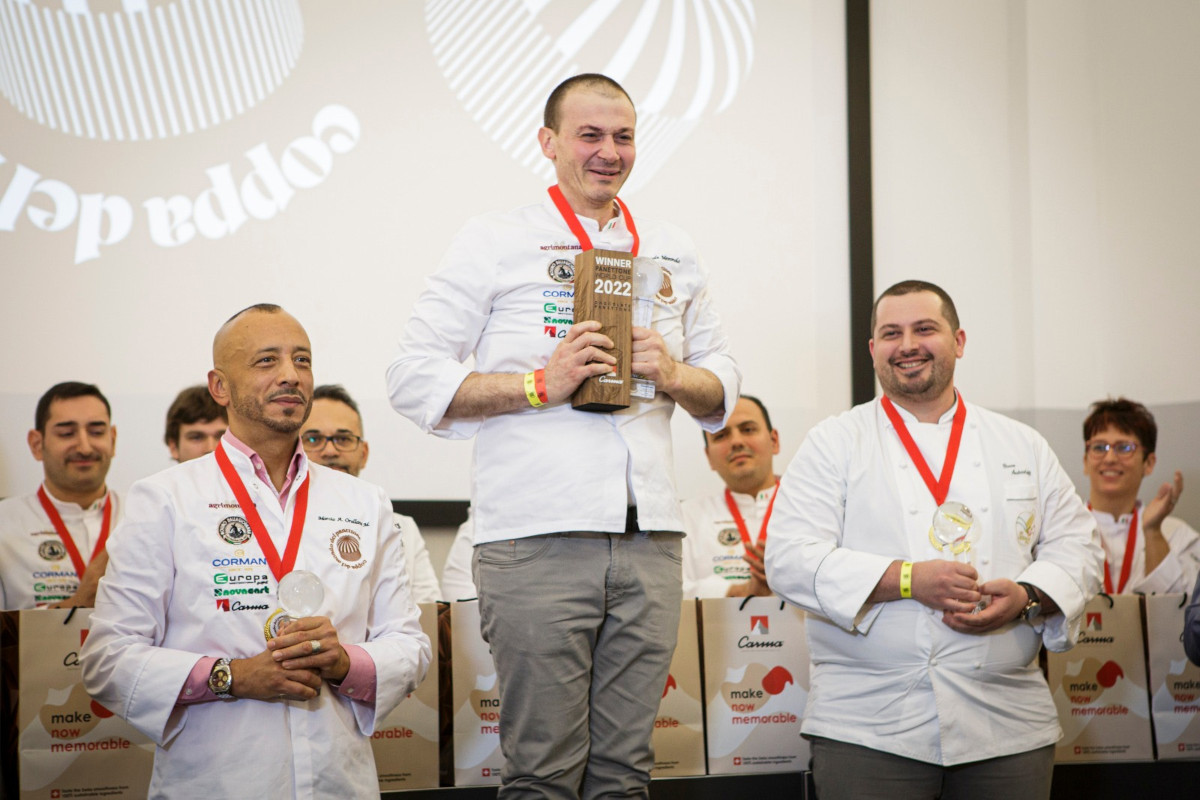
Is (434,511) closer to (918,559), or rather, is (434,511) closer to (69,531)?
(69,531)

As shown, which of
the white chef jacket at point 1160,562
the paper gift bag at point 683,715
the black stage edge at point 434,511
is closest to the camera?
the paper gift bag at point 683,715

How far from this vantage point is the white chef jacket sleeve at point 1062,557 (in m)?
2.79

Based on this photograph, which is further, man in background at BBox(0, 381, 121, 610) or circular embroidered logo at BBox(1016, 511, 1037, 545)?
man in background at BBox(0, 381, 121, 610)

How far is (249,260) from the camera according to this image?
4.64m

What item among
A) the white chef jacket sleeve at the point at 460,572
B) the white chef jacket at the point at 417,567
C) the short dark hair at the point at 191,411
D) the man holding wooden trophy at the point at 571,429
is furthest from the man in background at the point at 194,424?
the man holding wooden trophy at the point at 571,429

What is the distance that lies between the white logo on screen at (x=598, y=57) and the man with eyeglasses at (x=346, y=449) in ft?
4.84

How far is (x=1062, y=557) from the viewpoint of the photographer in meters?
2.89

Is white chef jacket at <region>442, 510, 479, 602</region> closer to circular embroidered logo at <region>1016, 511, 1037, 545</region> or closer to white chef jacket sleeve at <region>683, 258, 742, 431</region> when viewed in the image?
white chef jacket sleeve at <region>683, 258, 742, 431</region>

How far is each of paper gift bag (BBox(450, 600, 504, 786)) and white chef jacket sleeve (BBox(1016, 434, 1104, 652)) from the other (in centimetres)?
149

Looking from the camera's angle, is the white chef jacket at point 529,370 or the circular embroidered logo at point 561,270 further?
the circular embroidered logo at point 561,270

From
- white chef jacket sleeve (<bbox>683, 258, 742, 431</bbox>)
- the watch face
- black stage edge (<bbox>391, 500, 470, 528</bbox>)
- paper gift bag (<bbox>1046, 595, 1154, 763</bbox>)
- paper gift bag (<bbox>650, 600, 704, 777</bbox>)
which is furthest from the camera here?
black stage edge (<bbox>391, 500, 470, 528</bbox>)

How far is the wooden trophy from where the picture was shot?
90.0 inches

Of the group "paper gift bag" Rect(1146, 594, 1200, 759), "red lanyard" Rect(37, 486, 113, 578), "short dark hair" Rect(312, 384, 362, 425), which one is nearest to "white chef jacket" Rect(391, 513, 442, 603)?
"short dark hair" Rect(312, 384, 362, 425)

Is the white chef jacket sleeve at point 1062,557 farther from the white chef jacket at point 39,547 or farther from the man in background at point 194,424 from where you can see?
the white chef jacket at point 39,547
